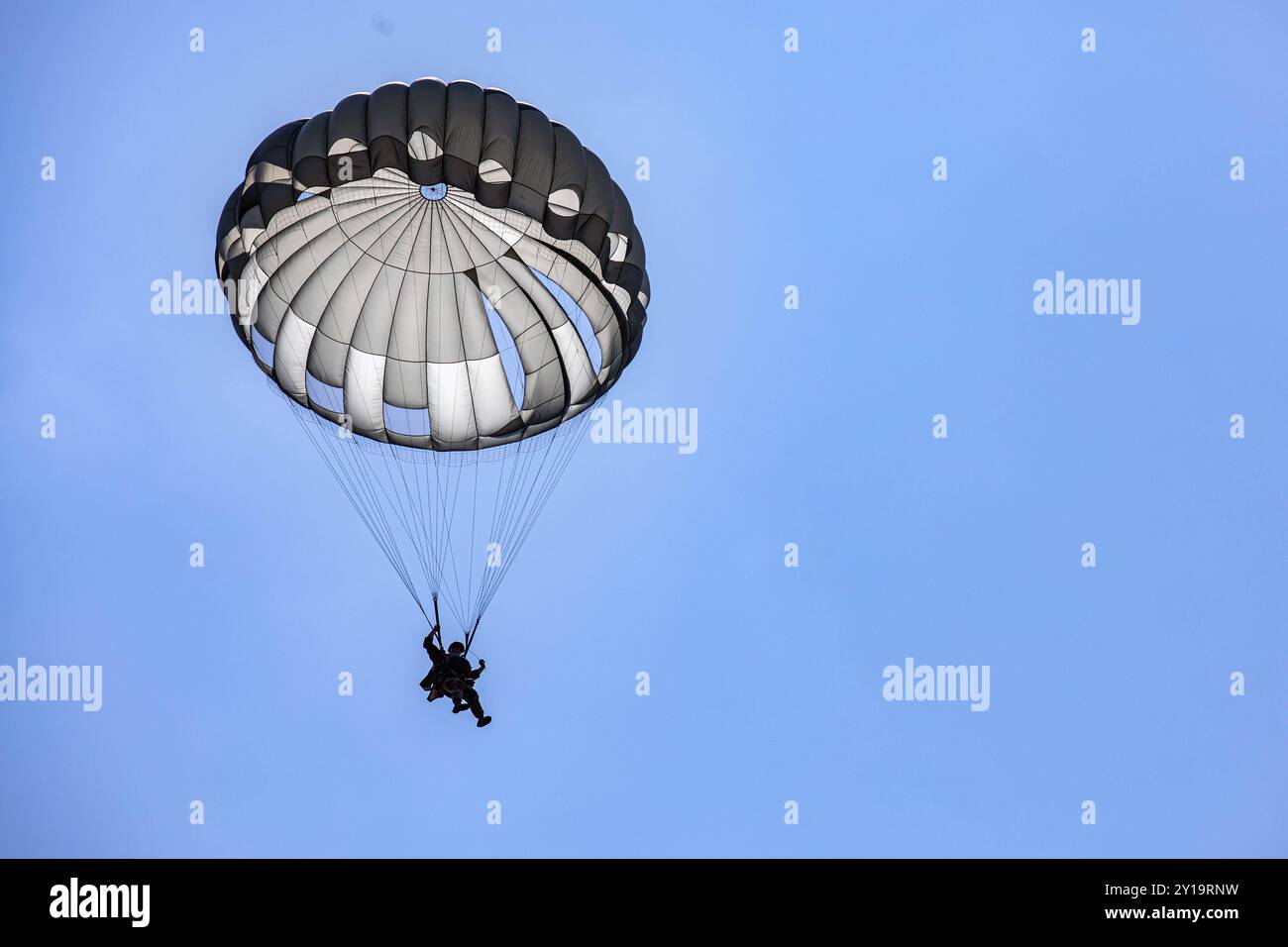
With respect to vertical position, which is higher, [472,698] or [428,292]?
[428,292]

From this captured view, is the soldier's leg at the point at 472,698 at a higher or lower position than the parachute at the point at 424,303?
lower

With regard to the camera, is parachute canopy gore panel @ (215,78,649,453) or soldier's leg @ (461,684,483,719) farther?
soldier's leg @ (461,684,483,719)

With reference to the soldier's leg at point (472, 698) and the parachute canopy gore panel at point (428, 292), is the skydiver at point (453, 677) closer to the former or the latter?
the soldier's leg at point (472, 698)

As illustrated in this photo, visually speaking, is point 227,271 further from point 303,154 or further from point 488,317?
point 488,317

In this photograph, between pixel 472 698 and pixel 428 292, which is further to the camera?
pixel 428 292

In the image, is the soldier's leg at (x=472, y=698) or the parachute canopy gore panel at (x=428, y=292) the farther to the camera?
the soldier's leg at (x=472, y=698)

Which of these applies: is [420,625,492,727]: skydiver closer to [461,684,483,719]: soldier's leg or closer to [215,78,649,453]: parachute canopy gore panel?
[461,684,483,719]: soldier's leg

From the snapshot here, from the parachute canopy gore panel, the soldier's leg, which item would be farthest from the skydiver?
the parachute canopy gore panel

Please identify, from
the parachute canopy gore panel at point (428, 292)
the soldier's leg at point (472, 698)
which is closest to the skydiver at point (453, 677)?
the soldier's leg at point (472, 698)

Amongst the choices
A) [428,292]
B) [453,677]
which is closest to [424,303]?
[428,292]

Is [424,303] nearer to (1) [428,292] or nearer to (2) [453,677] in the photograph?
(1) [428,292]
